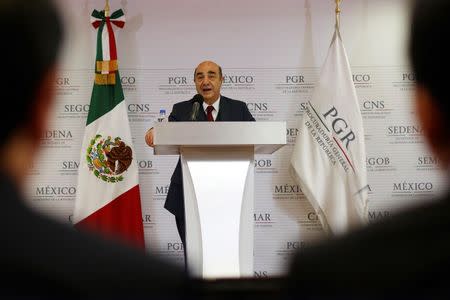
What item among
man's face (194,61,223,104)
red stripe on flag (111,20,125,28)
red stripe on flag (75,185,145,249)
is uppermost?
red stripe on flag (111,20,125,28)

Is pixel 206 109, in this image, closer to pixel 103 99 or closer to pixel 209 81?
pixel 209 81

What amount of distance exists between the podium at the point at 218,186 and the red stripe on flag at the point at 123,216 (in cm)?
210

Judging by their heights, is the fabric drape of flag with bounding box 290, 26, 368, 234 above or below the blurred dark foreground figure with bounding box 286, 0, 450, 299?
above

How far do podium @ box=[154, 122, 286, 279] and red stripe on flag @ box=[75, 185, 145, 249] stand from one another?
6.89 feet

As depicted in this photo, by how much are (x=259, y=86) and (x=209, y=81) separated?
32.4 inches

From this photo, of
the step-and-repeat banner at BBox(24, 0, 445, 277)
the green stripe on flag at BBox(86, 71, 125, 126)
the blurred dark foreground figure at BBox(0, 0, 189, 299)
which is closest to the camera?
the blurred dark foreground figure at BBox(0, 0, 189, 299)

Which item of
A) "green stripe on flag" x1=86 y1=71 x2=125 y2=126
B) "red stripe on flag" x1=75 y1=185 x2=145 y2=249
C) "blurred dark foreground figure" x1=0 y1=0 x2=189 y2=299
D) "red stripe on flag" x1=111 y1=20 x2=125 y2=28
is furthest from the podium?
"blurred dark foreground figure" x1=0 y1=0 x2=189 y2=299

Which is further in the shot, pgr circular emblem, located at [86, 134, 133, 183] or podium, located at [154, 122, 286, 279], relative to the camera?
pgr circular emblem, located at [86, 134, 133, 183]

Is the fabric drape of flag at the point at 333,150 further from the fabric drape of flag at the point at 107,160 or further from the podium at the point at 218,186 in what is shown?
the podium at the point at 218,186

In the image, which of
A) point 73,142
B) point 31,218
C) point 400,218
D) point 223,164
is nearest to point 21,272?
point 31,218

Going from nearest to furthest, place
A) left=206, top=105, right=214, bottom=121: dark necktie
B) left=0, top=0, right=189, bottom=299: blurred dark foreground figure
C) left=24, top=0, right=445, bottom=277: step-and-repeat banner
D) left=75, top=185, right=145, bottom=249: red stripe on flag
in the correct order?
left=0, top=0, right=189, bottom=299: blurred dark foreground figure < left=206, top=105, right=214, bottom=121: dark necktie < left=75, top=185, right=145, bottom=249: red stripe on flag < left=24, top=0, right=445, bottom=277: step-and-repeat banner

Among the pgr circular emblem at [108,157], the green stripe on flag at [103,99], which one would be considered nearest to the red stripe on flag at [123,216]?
the pgr circular emblem at [108,157]

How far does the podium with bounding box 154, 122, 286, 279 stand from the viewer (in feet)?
10.6

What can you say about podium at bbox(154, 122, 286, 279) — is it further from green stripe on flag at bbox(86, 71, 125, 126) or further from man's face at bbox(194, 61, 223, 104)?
green stripe on flag at bbox(86, 71, 125, 126)
